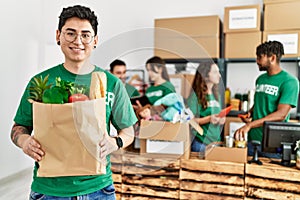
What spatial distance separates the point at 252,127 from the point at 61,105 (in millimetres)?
1698

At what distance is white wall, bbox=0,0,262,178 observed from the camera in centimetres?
325

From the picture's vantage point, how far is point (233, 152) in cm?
196

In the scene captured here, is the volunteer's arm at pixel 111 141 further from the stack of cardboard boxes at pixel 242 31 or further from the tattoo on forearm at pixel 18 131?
the stack of cardboard boxes at pixel 242 31

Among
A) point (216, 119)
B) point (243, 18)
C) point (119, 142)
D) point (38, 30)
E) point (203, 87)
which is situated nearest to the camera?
point (119, 142)

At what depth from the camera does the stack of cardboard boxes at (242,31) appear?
119 inches

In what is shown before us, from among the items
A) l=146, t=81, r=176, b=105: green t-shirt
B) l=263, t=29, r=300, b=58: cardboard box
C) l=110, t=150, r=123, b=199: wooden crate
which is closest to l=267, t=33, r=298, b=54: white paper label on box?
l=263, t=29, r=300, b=58: cardboard box

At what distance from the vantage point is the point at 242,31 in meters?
3.06

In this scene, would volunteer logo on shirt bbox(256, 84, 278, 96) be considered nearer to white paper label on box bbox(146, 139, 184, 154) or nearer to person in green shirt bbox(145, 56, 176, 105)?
person in green shirt bbox(145, 56, 176, 105)

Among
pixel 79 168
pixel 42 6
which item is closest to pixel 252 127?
pixel 79 168

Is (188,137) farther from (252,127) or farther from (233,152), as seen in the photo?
(252,127)

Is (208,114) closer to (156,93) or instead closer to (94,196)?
(156,93)

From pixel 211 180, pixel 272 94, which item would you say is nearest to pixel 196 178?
pixel 211 180

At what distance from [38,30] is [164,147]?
9.01ft

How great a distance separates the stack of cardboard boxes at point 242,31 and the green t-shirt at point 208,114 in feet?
3.47
